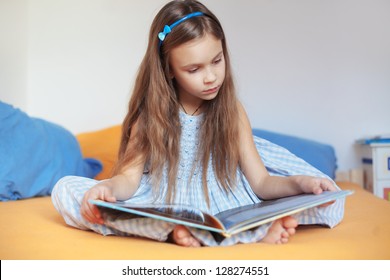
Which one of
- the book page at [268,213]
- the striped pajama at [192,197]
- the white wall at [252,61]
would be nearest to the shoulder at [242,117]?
the striped pajama at [192,197]

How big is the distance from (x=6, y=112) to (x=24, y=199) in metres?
0.31

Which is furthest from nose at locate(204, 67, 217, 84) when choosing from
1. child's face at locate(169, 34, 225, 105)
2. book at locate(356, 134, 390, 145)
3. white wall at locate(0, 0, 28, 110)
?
white wall at locate(0, 0, 28, 110)

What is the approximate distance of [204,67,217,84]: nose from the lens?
1181 millimetres

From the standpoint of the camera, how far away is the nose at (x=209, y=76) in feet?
3.87

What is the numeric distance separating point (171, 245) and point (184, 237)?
4 centimetres

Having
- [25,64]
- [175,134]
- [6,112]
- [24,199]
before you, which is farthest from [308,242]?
[25,64]

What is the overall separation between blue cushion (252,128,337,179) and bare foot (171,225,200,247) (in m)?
1.03

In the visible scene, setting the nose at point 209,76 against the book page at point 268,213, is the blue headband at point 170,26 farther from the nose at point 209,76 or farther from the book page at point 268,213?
the book page at point 268,213

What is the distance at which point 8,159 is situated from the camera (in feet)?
5.52

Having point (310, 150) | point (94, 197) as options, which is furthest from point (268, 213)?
point (310, 150)

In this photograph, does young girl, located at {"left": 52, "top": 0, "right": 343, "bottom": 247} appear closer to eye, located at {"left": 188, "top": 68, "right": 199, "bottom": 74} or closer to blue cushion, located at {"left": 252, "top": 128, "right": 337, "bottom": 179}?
eye, located at {"left": 188, "top": 68, "right": 199, "bottom": 74}

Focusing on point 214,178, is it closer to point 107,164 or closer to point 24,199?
point 24,199

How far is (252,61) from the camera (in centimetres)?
227

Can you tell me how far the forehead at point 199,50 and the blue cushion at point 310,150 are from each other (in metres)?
0.82
